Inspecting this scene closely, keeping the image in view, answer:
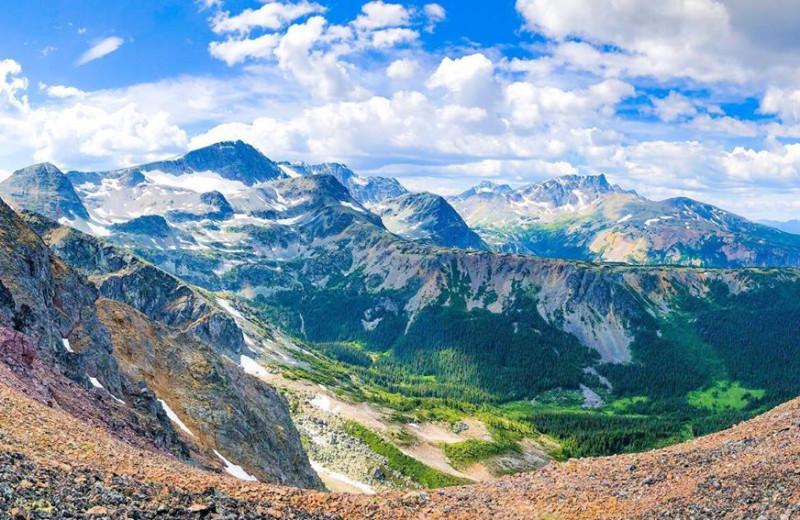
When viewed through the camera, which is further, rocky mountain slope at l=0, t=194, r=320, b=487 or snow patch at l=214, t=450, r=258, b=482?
snow patch at l=214, t=450, r=258, b=482

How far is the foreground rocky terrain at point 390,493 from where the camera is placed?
70.9 feet

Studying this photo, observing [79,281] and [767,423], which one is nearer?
[767,423]

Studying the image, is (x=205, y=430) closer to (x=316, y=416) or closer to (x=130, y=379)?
(x=130, y=379)

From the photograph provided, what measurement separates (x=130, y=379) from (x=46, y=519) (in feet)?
163

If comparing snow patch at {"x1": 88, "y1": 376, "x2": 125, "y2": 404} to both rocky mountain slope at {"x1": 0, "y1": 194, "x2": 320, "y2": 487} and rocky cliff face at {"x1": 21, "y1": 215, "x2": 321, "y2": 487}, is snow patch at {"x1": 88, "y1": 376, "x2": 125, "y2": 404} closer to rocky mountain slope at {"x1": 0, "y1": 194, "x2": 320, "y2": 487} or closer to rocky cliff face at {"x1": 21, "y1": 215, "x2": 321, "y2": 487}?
rocky mountain slope at {"x1": 0, "y1": 194, "x2": 320, "y2": 487}

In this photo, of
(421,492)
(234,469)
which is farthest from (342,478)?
(421,492)

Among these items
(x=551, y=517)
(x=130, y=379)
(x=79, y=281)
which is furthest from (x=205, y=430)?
(x=551, y=517)

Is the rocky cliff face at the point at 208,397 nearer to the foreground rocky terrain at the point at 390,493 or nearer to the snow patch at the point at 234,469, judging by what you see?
the snow patch at the point at 234,469

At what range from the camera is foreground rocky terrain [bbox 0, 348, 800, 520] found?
70.9 ft

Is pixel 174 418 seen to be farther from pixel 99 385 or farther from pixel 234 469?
pixel 99 385

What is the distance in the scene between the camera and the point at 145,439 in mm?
45000

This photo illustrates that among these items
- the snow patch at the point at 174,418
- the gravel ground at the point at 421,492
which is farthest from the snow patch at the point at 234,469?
the gravel ground at the point at 421,492

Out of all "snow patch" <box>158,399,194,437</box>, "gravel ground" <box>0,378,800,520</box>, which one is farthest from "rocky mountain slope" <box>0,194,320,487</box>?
"gravel ground" <box>0,378,800,520</box>

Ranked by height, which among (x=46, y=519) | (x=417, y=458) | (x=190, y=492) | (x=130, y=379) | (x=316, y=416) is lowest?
(x=417, y=458)
